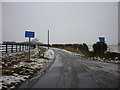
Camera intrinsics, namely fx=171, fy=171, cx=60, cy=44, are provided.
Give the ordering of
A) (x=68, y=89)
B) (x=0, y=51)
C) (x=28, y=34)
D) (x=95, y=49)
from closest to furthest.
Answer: (x=68, y=89) → (x=28, y=34) → (x=0, y=51) → (x=95, y=49)

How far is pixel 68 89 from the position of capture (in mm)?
6938

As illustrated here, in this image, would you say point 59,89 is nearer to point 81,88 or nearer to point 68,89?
point 68,89

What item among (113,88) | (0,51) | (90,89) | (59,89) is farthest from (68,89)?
(0,51)

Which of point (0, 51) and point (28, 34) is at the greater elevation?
point (28, 34)

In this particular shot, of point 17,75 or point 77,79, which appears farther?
point 17,75

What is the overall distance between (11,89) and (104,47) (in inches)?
1552

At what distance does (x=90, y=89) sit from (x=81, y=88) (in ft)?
1.24

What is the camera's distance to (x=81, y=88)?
23.4ft

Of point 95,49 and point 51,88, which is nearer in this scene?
point 51,88

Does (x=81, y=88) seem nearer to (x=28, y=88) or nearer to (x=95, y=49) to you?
(x=28, y=88)

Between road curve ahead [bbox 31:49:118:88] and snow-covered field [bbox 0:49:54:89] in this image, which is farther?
snow-covered field [bbox 0:49:54:89]

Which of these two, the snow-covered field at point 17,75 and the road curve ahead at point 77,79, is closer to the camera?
the road curve ahead at point 77,79

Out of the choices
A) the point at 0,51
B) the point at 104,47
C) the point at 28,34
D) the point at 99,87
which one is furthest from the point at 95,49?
the point at 99,87

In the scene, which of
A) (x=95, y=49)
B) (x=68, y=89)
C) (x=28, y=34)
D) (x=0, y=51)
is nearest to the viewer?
(x=68, y=89)
